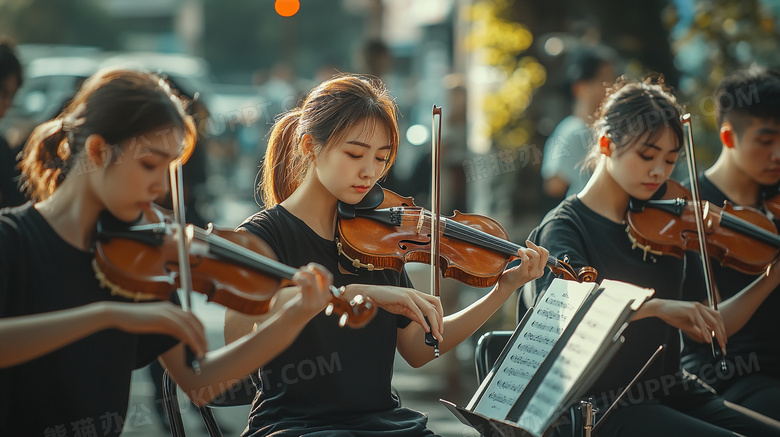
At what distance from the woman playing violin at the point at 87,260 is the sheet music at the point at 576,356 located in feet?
1.51

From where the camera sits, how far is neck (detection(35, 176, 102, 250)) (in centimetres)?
153

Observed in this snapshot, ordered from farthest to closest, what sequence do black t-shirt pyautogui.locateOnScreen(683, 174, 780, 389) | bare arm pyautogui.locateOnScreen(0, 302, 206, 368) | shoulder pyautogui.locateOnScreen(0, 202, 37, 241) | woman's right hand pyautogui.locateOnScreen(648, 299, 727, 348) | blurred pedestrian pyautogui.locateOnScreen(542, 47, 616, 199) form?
blurred pedestrian pyautogui.locateOnScreen(542, 47, 616, 199) < black t-shirt pyautogui.locateOnScreen(683, 174, 780, 389) < woman's right hand pyautogui.locateOnScreen(648, 299, 727, 348) < shoulder pyautogui.locateOnScreen(0, 202, 37, 241) < bare arm pyautogui.locateOnScreen(0, 302, 206, 368)

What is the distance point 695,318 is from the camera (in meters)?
1.93

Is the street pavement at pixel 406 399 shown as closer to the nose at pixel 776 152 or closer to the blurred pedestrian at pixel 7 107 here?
the blurred pedestrian at pixel 7 107

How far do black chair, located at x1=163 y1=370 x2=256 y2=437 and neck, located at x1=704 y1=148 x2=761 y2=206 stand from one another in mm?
1601

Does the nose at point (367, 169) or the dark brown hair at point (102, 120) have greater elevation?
the dark brown hair at point (102, 120)

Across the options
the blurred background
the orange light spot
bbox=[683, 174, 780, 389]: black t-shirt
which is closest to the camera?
bbox=[683, 174, 780, 389]: black t-shirt

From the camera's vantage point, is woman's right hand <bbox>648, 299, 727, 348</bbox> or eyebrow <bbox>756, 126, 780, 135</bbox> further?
eyebrow <bbox>756, 126, 780, 135</bbox>

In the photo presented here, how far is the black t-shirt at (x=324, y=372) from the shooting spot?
5.93 ft

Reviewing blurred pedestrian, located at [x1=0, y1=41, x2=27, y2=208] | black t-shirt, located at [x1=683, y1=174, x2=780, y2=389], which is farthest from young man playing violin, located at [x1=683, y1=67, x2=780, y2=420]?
blurred pedestrian, located at [x1=0, y1=41, x2=27, y2=208]

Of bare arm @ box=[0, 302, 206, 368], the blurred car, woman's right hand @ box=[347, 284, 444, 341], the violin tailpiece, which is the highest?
the blurred car

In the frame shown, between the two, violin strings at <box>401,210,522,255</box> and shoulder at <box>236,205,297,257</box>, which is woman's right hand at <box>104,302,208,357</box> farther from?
violin strings at <box>401,210,522,255</box>

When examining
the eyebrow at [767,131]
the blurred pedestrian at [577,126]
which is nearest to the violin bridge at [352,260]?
the eyebrow at [767,131]

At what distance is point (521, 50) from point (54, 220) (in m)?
4.48
